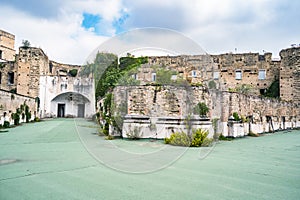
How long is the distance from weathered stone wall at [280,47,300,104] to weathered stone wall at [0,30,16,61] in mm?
36924

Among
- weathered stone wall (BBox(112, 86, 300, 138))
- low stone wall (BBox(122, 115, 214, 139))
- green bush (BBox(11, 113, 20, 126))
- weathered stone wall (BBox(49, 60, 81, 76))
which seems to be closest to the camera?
low stone wall (BBox(122, 115, 214, 139))

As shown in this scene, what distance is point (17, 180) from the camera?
12.4ft

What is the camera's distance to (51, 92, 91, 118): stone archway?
2888 centimetres

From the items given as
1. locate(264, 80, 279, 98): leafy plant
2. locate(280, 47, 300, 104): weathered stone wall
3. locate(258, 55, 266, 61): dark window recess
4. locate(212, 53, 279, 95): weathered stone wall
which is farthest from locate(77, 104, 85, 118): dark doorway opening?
locate(280, 47, 300, 104): weathered stone wall

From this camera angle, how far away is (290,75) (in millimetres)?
25672

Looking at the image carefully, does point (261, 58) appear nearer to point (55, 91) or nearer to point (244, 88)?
point (244, 88)

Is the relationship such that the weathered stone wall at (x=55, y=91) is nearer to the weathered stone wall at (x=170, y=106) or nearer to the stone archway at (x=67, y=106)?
the stone archway at (x=67, y=106)

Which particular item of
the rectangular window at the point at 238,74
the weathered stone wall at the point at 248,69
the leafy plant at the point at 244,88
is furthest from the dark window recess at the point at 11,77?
the rectangular window at the point at 238,74

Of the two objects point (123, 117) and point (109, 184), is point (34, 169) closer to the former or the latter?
point (109, 184)

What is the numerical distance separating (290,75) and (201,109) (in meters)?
20.6

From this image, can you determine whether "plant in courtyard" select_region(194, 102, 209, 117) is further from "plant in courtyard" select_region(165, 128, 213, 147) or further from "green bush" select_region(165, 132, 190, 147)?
"green bush" select_region(165, 132, 190, 147)

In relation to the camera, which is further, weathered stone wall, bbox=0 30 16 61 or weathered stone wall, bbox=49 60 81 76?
weathered stone wall, bbox=0 30 16 61

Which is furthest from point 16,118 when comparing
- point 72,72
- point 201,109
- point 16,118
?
point 72,72

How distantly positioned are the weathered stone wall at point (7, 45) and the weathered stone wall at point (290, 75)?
36924mm
